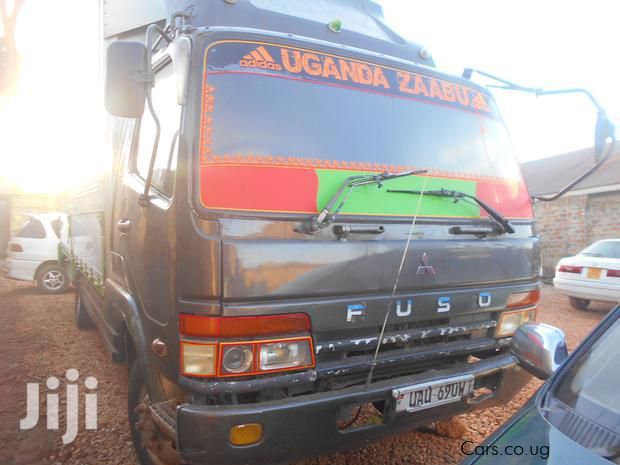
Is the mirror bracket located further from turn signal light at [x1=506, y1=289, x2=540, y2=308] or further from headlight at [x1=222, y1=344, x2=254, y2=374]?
turn signal light at [x1=506, y1=289, x2=540, y2=308]

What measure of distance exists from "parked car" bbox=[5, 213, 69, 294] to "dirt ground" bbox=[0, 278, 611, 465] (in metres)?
2.47

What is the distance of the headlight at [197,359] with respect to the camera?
6.93 feet

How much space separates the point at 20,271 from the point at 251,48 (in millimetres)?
10025

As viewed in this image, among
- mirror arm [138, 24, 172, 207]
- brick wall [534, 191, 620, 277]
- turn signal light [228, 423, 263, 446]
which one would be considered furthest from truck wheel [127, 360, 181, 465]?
brick wall [534, 191, 620, 277]

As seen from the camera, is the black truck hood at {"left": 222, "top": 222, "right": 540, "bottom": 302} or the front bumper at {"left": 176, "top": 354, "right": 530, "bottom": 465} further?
the black truck hood at {"left": 222, "top": 222, "right": 540, "bottom": 302}

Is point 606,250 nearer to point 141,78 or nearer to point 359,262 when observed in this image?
point 359,262

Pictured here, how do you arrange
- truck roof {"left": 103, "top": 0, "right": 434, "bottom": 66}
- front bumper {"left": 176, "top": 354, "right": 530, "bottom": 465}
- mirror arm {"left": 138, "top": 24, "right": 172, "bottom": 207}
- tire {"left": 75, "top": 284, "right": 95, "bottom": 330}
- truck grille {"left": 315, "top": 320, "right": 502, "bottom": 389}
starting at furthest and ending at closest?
1. tire {"left": 75, "top": 284, "right": 95, "bottom": 330}
2. truck roof {"left": 103, "top": 0, "right": 434, "bottom": 66}
3. truck grille {"left": 315, "top": 320, "right": 502, "bottom": 389}
4. mirror arm {"left": 138, "top": 24, "right": 172, "bottom": 207}
5. front bumper {"left": 176, "top": 354, "right": 530, "bottom": 465}

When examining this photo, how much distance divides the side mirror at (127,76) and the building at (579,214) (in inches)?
484

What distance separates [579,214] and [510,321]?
1192 cm

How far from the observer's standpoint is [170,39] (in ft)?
8.59

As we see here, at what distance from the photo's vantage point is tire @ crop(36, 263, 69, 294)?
10.2m

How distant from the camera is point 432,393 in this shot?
245cm

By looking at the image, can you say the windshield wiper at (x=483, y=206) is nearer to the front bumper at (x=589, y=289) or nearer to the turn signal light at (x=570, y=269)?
the front bumper at (x=589, y=289)


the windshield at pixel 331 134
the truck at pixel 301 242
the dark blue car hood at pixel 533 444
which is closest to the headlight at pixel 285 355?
the truck at pixel 301 242
